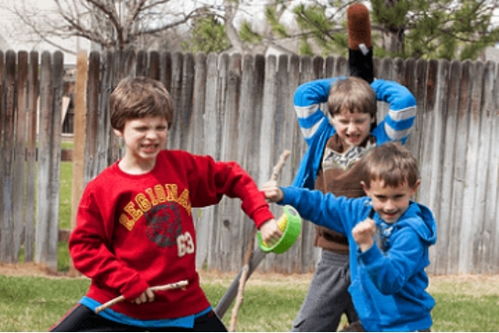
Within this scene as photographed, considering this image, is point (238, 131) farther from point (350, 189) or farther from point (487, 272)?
point (350, 189)

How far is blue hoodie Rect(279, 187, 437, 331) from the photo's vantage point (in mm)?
2893

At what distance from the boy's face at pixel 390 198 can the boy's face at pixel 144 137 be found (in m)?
0.75

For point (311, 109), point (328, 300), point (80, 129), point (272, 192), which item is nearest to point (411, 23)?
point (80, 129)

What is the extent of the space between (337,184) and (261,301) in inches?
94.8

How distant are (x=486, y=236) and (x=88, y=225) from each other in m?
5.08

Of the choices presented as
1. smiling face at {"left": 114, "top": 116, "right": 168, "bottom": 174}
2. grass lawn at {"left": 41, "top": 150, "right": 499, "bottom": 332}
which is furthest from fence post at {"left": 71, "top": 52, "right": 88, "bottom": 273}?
smiling face at {"left": 114, "top": 116, "right": 168, "bottom": 174}

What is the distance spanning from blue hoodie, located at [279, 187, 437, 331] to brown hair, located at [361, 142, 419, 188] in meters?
0.14

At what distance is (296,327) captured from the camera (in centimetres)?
382

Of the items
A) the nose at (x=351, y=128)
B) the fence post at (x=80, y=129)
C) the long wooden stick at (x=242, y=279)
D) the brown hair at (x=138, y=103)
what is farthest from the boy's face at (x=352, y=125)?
the fence post at (x=80, y=129)

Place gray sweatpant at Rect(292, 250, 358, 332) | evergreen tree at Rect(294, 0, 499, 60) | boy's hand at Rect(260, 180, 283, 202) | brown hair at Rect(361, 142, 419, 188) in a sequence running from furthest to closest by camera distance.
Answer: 1. evergreen tree at Rect(294, 0, 499, 60)
2. gray sweatpant at Rect(292, 250, 358, 332)
3. boy's hand at Rect(260, 180, 283, 202)
4. brown hair at Rect(361, 142, 419, 188)

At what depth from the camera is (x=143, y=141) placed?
3.02m

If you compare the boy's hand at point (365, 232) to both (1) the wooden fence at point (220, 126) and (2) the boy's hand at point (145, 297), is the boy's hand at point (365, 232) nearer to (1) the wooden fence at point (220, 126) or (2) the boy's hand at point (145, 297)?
(2) the boy's hand at point (145, 297)

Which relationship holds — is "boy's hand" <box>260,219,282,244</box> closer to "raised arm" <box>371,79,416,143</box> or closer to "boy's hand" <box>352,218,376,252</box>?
"boy's hand" <box>352,218,376,252</box>

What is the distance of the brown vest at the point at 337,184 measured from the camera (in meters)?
3.75
